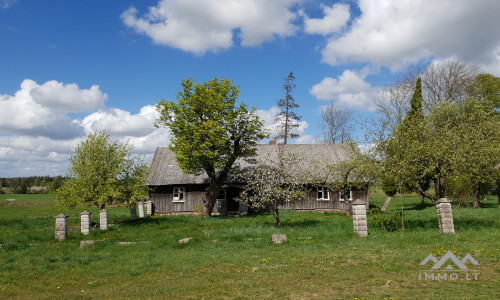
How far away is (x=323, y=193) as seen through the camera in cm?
3203

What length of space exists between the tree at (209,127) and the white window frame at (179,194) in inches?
214

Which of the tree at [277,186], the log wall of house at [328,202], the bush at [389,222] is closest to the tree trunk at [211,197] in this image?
the log wall of house at [328,202]

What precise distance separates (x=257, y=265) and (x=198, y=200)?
22154 millimetres

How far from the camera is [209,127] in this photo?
25703 mm

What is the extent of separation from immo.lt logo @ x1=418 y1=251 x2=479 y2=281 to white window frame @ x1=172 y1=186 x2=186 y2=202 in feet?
81.8

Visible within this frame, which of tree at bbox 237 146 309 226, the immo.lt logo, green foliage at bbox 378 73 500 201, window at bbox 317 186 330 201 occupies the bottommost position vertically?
the immo.lt logo

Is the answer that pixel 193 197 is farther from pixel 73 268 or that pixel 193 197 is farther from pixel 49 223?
pixel 73 268

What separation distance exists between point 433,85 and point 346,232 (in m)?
34.2

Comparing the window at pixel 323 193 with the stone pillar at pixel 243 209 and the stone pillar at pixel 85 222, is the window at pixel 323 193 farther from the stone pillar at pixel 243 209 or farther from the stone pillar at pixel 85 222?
the stone pillar at pixel 85 222

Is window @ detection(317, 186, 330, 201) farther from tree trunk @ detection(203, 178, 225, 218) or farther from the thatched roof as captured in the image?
tree trunk @ detection(203, 178, 225, 218)

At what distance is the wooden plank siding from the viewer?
31.8 m

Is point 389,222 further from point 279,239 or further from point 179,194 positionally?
point 179,194

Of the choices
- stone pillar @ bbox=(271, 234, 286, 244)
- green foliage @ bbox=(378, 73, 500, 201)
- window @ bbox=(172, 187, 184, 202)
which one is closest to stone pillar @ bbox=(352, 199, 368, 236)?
green foliage @ bbox=(378, 73, 500, 201)

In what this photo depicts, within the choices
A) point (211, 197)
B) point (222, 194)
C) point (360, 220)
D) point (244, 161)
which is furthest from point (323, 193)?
point (360, 220)
